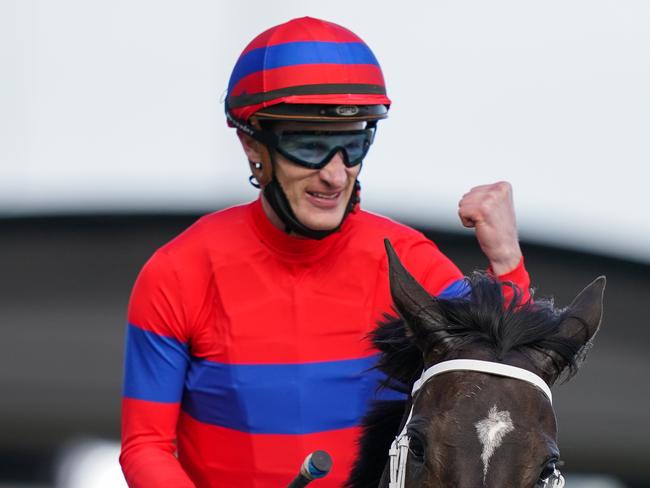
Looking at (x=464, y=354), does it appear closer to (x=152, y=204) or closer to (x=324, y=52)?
(x=324, y=52)

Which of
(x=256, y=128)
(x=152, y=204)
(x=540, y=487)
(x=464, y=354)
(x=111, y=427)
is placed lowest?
(x=111, y=427)

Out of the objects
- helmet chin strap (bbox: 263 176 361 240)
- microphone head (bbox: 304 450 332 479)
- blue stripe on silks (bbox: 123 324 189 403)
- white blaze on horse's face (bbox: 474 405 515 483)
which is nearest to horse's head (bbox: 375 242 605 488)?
white blaze on horse's face (bbox: 474 405 515 483)

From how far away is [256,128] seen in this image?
11.3ft

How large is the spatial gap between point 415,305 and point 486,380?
0.24 meters

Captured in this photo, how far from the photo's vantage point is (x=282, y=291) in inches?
138

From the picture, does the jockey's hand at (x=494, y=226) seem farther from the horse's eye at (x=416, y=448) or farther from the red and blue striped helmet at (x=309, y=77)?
the horse's eye at (x=416, y=448)

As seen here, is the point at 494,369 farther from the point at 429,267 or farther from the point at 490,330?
the point at 429,267

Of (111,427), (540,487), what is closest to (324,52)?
(540,487)

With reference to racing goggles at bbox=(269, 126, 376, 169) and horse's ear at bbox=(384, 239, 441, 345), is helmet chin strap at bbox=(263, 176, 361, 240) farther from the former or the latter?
horse's ear at bbox=(384, 239, 441, 345)

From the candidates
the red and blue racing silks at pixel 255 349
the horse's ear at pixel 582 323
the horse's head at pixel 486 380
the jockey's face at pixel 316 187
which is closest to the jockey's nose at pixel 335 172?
the jockey's face at pixel 316 187

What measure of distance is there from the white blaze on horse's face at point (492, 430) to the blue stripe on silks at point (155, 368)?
110 cm

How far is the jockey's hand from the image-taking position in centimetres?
337

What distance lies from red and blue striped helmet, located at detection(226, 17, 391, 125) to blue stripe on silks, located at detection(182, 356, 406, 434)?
0.62m

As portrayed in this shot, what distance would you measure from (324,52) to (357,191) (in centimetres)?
36
